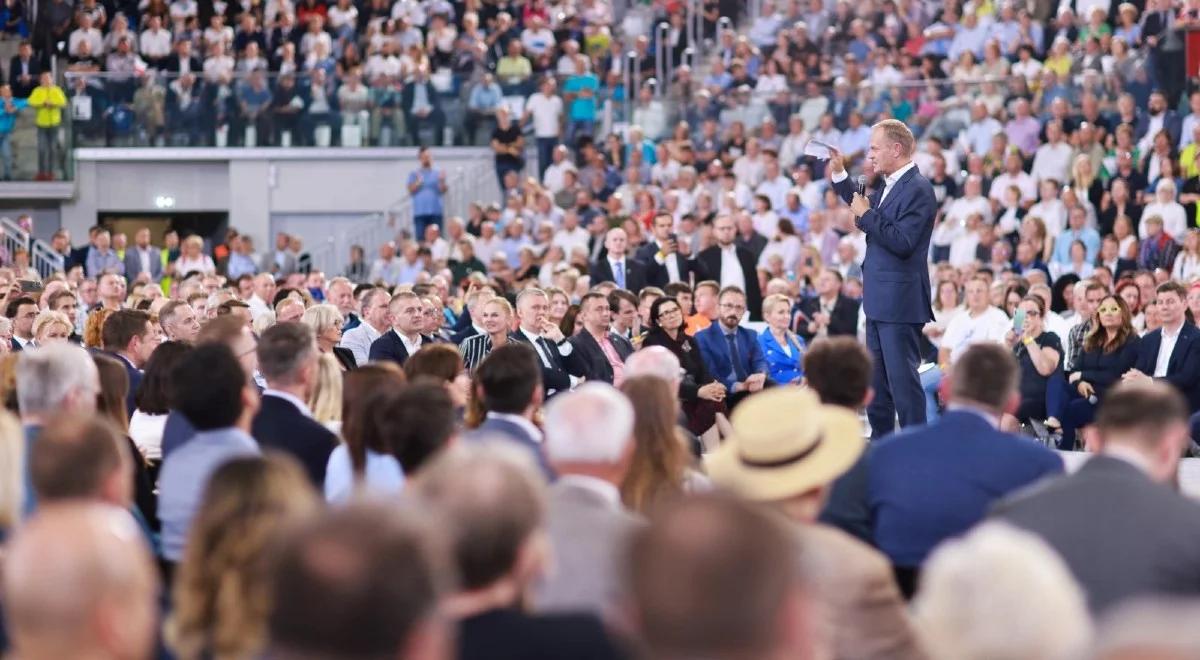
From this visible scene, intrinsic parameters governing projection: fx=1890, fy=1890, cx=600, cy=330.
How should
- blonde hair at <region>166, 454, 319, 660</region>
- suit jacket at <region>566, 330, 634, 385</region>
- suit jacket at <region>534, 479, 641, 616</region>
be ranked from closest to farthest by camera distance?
1. blonde hair at <region>166, 454, 319, 660</region>
2. suit jacket at <region>534, 479, 641, 616</region>
3. suit jacket at <region>566, 330, 634, 385</region>

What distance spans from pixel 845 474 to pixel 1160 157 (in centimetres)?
1324

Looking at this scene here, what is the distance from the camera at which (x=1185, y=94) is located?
18.5 metres

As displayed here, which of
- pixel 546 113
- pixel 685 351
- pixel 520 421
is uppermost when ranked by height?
pixel 546 113

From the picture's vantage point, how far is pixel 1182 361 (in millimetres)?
12117

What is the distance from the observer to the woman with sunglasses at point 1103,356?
12477mm

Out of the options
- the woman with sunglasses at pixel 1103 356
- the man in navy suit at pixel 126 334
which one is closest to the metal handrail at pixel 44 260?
the man in navy suit at pixel 126 334

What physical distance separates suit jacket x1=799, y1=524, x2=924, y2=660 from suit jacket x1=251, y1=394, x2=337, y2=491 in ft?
8.28

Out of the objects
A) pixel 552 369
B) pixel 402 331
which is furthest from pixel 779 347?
pixel 402 331

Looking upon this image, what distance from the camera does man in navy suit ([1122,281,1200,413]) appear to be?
12008 mm

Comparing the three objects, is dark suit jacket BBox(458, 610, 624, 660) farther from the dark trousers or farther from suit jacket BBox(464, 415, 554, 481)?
the dark trousers

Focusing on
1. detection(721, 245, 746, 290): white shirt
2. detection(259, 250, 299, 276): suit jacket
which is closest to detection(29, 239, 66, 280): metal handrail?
detection(259, 250, 299, 276): suit jacket

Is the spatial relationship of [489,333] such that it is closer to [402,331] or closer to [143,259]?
[402,331]

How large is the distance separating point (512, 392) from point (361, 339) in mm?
5933

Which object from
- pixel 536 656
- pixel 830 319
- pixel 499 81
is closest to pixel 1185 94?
pixel 830 319
